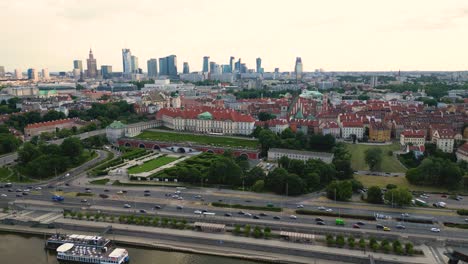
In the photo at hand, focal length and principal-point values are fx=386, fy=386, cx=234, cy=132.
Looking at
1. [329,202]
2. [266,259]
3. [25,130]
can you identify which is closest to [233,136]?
[329,202]

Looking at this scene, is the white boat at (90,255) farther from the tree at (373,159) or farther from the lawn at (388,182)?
the tree at (373,159)

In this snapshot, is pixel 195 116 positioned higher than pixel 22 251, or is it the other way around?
pixel 195 116

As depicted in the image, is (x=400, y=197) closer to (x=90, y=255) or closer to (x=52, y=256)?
(x=90, y=255)

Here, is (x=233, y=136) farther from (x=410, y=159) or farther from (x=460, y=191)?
(x=460, y=191)

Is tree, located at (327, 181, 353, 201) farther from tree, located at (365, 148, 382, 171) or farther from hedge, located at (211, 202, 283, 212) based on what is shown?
tree, located at (365, 148, 382, 171)

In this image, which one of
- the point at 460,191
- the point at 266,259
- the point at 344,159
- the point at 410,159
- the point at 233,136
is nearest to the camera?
the point at 266,259

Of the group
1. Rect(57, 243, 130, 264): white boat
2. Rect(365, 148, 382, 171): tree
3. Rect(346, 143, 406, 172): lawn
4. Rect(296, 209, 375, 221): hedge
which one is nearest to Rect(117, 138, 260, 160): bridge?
Rect(346, 143, 406, 172): lawn
